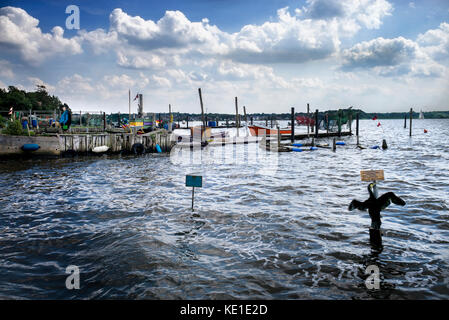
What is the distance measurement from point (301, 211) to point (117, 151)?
2335 centimetres

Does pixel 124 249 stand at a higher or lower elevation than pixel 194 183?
lower

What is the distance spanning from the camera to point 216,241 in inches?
344

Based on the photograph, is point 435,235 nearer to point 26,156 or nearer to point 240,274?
point 240,274

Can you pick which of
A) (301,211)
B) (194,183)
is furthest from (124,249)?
(301,211)

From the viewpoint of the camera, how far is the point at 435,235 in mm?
9227

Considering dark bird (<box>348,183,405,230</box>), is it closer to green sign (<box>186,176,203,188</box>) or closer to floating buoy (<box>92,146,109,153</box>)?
green sign (<box>186,176,203,188</box>)

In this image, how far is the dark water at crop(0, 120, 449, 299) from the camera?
20.5 ft

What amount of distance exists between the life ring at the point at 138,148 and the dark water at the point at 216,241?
14.2 meters

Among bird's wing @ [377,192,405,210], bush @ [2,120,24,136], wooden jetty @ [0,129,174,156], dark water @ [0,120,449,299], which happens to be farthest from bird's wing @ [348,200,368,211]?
bush @ [2,120,24,136]

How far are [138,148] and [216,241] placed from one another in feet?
80.6

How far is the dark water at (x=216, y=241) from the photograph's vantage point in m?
6.26

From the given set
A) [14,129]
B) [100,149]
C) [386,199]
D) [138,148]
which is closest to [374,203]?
[386,199]

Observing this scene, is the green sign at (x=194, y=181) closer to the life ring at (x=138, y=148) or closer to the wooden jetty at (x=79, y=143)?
the wooden jetty at (x=79, y=143)
